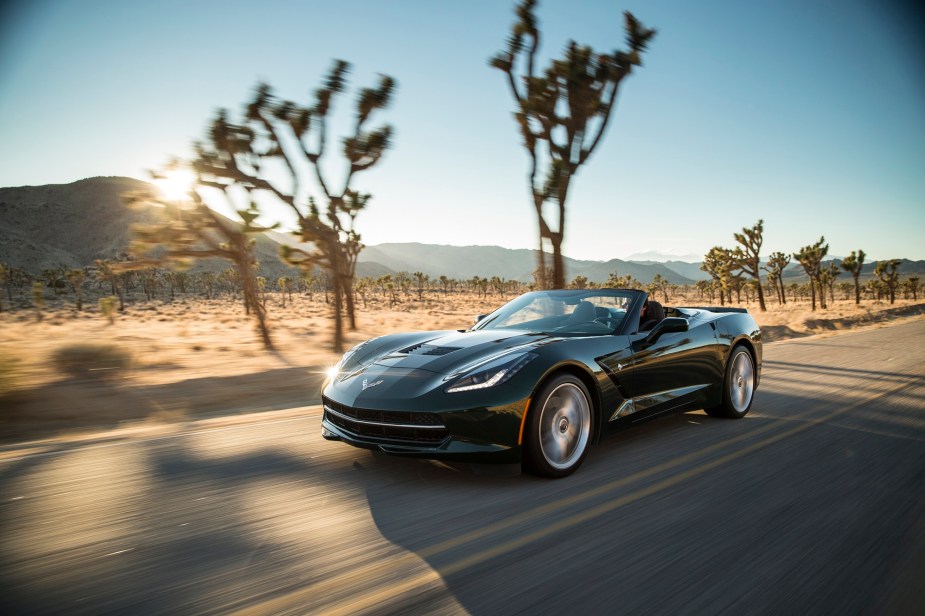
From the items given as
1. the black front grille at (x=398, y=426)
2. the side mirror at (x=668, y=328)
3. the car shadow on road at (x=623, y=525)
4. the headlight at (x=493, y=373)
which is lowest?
the car shadow on road at (x=623, y=525)

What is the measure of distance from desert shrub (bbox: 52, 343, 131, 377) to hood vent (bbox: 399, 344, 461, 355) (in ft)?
22.1

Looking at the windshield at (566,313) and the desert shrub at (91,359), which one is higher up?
the windshield at (566,313)

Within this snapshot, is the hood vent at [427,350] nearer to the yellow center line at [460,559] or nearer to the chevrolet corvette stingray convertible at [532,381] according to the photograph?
the chevrolet corvette stingray convertible at [532,381]

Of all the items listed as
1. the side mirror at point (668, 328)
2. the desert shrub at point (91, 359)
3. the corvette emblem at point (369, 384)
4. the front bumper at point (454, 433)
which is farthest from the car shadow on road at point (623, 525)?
the desert shrub at point (91, 359)

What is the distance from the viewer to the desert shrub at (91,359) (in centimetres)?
860

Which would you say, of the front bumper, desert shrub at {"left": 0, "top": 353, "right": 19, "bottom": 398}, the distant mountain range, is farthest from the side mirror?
the distant mountain range

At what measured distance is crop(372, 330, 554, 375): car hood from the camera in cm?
378

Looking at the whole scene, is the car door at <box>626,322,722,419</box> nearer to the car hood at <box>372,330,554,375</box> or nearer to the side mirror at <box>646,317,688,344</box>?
the side mirror at <box>646,317,688,344</box>

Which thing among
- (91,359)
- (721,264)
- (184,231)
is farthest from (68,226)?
(91,359)

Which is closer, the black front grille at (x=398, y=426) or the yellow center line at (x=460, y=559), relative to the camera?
the yellow center line at (x=460, y=559)

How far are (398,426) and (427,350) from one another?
0.92 meters

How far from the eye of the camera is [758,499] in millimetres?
3357

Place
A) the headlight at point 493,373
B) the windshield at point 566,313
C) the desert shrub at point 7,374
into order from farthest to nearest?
the desert shrub at point 7,374 < the windshield at point 566,313 < the headlight at point 493,373

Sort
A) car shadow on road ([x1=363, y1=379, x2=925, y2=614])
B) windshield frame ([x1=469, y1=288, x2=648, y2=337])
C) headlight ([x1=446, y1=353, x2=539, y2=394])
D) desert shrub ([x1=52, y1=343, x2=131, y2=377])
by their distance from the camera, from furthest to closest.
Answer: desert shrub ([x1=52, y1=343, x2=131, y2=377])
windshield frame ([x1=469, y1=288, x2=648, y2=337])
headlight ([x1=446, y1=353, x2=539, y2=394])
car shadow on road ([x1=363, y1=379, x2=925, y2=614])
